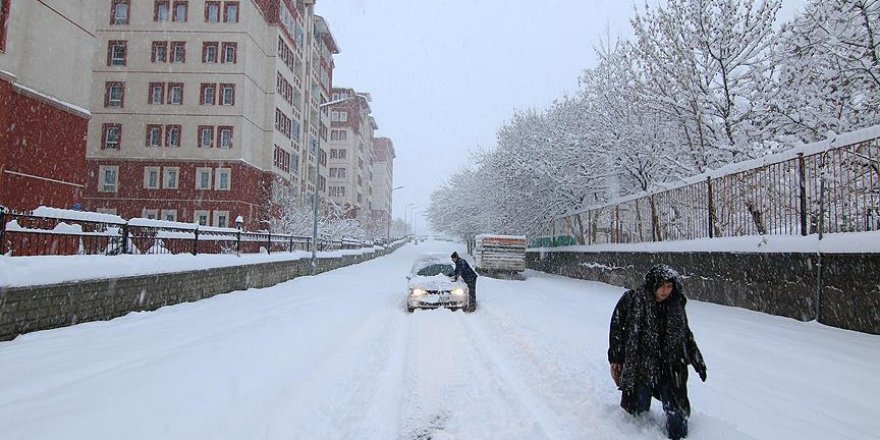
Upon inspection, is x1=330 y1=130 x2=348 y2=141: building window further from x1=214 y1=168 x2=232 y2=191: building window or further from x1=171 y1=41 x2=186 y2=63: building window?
x1=214 y1=168 x2=232 y2=191: building window

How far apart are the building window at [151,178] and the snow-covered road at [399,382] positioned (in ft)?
102

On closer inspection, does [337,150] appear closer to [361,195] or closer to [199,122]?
[361,195]

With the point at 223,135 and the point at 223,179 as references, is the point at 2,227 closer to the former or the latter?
the point at 223,179

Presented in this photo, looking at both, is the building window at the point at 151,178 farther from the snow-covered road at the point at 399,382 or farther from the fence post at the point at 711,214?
the fence post at the point at 711,214

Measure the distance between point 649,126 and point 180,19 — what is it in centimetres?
3474

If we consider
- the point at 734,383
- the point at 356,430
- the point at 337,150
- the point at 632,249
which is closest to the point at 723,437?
the point at 734,383

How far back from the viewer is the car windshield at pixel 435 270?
13.7 metres

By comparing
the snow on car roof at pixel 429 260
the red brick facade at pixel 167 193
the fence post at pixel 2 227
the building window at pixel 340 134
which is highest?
the building window at pixel 340 134

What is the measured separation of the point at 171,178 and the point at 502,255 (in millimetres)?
26136

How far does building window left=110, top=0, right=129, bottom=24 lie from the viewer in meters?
37.6

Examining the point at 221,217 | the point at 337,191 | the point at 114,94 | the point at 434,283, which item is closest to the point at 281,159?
the point at 221,217

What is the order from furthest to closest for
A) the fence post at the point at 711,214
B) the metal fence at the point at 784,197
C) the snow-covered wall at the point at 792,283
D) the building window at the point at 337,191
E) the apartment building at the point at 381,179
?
the apartment building at the point at 381,179 < the building window at the point at 337,191 < the fence post at the point at 711,214 < the metal fence at the point at 784,197 < the snow-covered wall at the point at 792,283

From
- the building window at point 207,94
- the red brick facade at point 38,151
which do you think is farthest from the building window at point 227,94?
the red brick facade at point 38,151

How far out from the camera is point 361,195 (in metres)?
84.9
